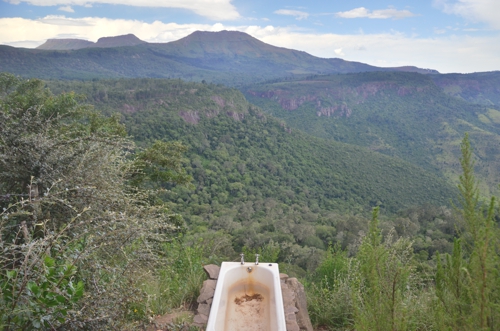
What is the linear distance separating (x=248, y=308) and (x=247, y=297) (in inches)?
7.0

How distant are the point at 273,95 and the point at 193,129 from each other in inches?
1735

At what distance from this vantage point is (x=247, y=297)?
12.4 feet

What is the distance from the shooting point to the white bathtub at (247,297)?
3238 mm

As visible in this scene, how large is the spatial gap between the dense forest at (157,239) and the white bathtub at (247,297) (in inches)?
15.2

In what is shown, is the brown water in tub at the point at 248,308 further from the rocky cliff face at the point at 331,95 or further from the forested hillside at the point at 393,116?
the rocky cliff face at the point at 331,95

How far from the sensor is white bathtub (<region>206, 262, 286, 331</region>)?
10.6 ft

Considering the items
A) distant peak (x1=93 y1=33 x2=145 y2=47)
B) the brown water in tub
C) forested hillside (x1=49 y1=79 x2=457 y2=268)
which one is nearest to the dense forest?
forested hillside (x1=49 y1=79 x2=457 y2=268)

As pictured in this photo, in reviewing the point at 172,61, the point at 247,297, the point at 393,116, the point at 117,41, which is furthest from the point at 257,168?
the point at 117,41

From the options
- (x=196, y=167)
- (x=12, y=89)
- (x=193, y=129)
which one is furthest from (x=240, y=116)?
(x=12, y=89)

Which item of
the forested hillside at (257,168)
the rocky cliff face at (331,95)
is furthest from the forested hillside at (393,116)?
the forested hillside at (257,168)

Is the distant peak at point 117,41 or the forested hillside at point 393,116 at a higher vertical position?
the distant peak at point 117,41

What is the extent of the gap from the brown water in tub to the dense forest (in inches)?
19.2

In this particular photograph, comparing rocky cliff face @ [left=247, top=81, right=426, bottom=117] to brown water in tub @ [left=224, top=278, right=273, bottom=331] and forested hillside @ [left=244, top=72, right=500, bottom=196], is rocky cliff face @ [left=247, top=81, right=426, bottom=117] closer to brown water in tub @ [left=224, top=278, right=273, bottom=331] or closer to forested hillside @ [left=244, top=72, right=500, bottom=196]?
forested hillside @ [left=244, top=72, right=500, bottom=196]

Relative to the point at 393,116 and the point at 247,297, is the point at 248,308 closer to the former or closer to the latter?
the point at 247,297
